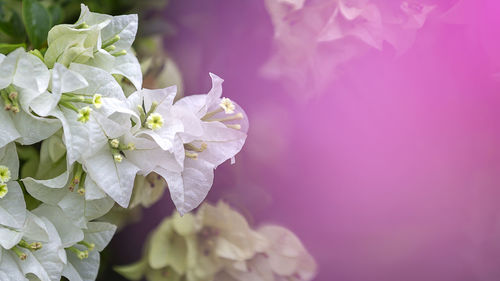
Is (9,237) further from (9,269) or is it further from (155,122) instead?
(155,122)

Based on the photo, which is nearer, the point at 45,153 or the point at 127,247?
the point at 45,153

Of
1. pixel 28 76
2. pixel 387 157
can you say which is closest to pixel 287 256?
pixel 387 157

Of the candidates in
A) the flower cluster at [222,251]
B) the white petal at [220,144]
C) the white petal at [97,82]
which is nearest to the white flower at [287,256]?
the flower cluster at [222,251]

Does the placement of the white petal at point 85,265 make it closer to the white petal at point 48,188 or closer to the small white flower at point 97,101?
the white petal at point 48,188

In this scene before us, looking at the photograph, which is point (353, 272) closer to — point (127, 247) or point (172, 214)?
point (172, 214)

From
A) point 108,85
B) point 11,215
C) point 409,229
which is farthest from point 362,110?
point 11,215
